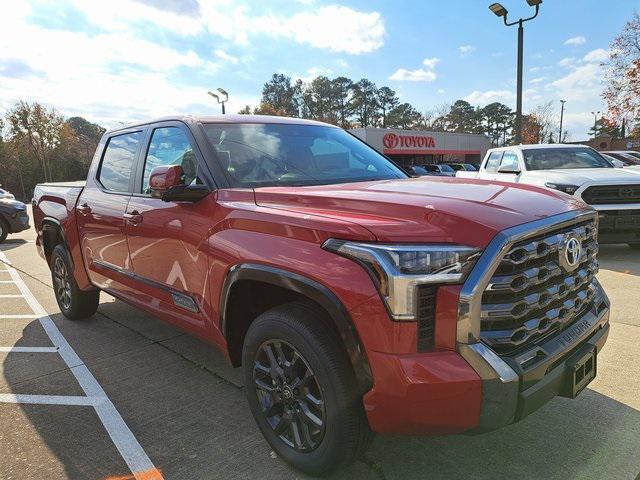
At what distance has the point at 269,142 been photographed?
10.9 ft

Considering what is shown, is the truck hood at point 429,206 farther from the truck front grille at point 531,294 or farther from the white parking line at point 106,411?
the white parking line at point 106,411

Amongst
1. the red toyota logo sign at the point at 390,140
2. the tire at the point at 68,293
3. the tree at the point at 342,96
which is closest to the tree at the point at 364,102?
the tree at the point at 342,96

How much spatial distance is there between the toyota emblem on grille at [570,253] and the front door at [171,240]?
1.86 meters

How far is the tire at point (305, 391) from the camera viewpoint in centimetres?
211

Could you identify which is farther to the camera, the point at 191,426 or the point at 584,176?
the point at 584,176

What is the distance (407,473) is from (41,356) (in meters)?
3.38

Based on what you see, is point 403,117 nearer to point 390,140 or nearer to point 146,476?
point 390,140

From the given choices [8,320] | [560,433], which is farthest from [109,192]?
[560,433]

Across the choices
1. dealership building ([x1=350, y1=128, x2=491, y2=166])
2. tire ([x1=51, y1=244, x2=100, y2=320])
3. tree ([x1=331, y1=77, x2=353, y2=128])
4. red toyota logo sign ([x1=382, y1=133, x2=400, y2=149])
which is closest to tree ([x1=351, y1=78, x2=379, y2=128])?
tree ([x1=331, y1=77, x2=353, y2=128])

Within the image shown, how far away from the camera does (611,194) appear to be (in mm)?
6980

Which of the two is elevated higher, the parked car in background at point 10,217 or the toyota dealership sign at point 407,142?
the toyota dealership sign at point 407,142

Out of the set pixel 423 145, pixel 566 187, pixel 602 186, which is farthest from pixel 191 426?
pixel 423 145

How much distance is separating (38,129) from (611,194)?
52.4 m

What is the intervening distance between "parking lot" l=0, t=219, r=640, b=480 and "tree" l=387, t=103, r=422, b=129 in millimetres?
83110
